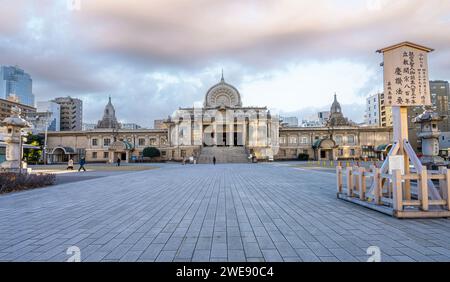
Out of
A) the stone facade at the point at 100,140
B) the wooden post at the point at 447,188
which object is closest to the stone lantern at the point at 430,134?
the wooden post at the point at 447,188

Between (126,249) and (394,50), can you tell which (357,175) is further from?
(126,249)

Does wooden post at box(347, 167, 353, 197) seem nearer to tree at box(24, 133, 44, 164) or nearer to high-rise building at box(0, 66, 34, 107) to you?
tree at box(24, 133, 44, 164)

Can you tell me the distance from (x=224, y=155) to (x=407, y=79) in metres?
48.0

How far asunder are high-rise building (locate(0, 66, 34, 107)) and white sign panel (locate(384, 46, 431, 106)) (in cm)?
22426

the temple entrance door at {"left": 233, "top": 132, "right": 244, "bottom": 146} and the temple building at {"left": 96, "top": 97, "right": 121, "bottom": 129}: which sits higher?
the temple building at {"left": 96, "top": 97, "right": 121, "bottom": 129}

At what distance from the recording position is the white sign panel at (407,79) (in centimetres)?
851

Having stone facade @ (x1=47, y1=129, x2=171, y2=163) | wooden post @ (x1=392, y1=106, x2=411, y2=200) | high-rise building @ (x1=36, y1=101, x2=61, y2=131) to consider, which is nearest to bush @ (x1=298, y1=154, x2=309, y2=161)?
stone facade @ (x1=47, y1=129, x2=171, y2=163)

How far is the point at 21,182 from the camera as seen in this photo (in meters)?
14.0

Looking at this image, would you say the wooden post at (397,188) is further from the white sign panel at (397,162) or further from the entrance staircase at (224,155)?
the entrance staircase at (224,155)

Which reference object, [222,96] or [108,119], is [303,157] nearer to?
[222,96]

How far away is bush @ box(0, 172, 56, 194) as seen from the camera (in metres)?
13.1

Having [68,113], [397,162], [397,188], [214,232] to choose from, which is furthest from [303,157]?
[68,113]

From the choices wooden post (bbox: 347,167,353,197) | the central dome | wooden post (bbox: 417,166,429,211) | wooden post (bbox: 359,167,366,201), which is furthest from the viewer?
the central dome
